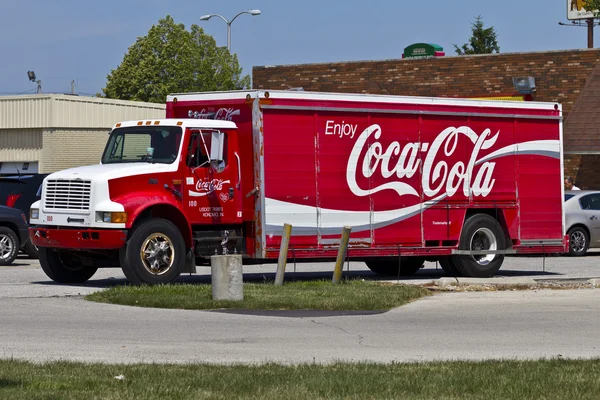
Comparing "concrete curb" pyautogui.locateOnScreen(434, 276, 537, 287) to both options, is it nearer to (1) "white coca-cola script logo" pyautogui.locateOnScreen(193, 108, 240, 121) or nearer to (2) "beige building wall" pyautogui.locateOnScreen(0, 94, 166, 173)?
(1) "white coca-cola script logo" pyautogui.locateOnScreen(193, 108, 240, 121)

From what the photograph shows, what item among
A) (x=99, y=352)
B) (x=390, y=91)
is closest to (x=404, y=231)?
(x=99, y=352)

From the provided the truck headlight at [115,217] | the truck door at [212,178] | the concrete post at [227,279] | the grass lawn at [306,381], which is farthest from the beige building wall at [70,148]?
the grass lawn at [306,381]

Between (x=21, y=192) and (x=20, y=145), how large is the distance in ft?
107

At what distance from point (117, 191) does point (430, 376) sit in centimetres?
897

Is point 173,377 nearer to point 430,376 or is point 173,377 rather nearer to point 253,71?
point 430,376

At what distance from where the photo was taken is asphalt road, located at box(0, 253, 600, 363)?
11.4 metres

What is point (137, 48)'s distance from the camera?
8350 centimetres

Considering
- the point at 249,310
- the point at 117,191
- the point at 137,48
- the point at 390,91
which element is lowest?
the point at 249,310

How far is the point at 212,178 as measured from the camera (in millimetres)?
18641

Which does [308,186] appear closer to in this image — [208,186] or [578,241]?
[208,186]

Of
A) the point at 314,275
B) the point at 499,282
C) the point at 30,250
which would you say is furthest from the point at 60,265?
the point at 30,250

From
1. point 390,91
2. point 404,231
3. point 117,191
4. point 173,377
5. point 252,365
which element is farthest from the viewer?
point 390,91

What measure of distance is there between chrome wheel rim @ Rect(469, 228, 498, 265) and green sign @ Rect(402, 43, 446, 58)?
23.6 metres

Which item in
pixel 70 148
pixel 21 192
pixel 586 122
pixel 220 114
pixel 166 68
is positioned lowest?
pixel 21 192
